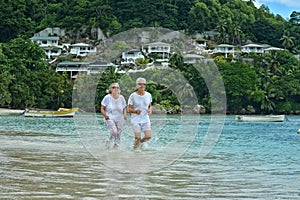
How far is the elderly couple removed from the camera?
12.0 meters

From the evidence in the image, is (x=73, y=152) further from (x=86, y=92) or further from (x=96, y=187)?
(x=86, y=92)

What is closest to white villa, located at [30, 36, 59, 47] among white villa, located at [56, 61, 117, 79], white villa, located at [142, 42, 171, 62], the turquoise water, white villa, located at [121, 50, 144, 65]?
white villa, located at [56, 61, 117, 79]

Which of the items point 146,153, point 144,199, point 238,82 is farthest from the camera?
point 238,82

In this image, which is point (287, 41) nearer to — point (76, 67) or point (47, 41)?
point (76, 67)

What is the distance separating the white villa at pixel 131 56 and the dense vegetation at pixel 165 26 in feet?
28.1

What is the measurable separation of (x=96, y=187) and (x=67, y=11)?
111 m

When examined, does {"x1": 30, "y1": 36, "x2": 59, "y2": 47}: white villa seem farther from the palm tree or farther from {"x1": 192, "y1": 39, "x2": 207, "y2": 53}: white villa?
the palm tree

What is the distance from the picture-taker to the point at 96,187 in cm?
737

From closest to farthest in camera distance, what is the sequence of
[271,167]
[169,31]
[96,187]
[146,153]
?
1. [96,187]
2. [271,167]
3. [146,153]
4. [169,31]

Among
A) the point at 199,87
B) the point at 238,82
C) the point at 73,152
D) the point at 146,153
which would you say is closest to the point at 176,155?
the point at 146,153

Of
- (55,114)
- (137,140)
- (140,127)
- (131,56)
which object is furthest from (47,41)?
(140,127)

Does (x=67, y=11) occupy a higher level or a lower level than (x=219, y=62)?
higher

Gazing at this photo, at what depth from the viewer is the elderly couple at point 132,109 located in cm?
1200

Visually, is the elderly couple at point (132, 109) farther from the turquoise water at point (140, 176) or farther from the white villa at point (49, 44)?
the white villa at point (49, 44)
